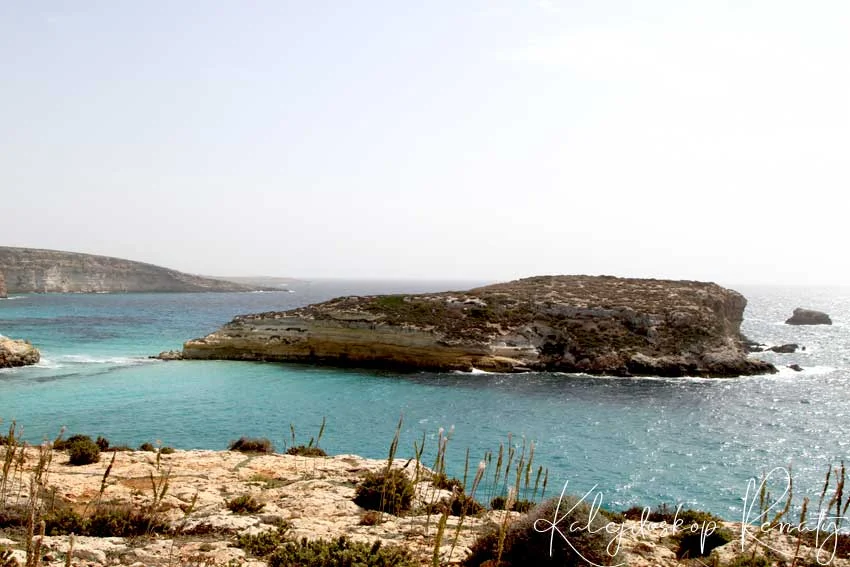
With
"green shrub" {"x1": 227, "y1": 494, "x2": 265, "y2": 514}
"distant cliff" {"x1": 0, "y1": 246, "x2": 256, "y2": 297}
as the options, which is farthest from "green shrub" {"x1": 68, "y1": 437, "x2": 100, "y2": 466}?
"distant cliff" {"x1": 0, "y1": 246, "x2": 256, "y2": 297}

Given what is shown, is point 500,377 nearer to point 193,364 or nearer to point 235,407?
point 235,407

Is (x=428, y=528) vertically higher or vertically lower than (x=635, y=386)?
higher

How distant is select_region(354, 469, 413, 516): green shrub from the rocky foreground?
0.27m

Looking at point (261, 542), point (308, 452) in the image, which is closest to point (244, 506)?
point (261, 542)

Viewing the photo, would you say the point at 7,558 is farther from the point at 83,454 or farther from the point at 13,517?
the point at 83,454

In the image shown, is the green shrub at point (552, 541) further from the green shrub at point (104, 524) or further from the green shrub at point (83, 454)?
the green shrub at point (83, 454)

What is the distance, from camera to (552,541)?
8242 millimetres

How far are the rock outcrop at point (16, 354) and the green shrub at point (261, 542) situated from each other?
167ft

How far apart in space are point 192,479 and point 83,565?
19.5 feet

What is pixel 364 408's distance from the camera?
37.5 metres

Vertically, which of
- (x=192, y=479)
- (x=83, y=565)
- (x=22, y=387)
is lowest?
(x=22, y=387)

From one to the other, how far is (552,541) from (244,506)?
5.97 meters

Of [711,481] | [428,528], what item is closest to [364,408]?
[711,481]

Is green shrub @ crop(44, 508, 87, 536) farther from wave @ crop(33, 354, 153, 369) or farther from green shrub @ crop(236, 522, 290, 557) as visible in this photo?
wave @ crop(33, 354, 153, 369)
